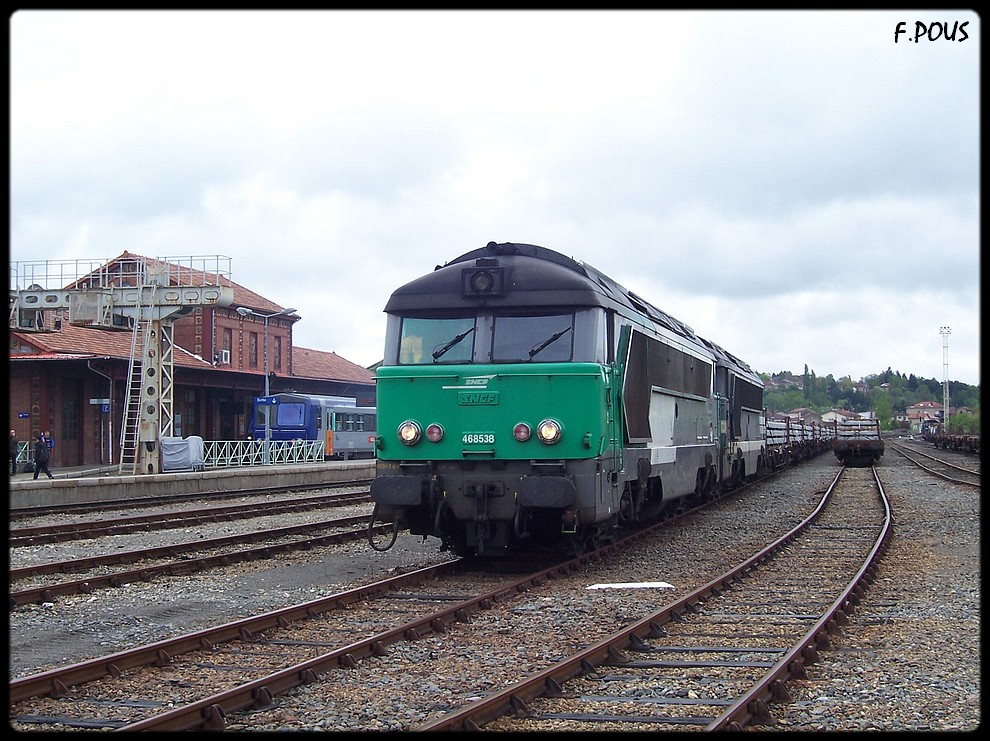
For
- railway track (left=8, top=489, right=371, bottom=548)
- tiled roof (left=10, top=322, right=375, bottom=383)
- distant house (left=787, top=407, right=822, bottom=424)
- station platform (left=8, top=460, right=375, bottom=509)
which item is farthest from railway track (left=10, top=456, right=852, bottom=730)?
distant house (left=787, top=407, right=822, bottom=424)

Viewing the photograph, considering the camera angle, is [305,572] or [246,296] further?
[246,296]

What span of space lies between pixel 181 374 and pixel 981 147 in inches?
1669

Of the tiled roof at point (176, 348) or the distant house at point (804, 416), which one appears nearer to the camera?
the tiled roof at point (176, 348)

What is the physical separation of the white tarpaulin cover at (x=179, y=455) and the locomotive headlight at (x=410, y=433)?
24406 mm

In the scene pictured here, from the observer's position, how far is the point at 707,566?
12.6 metres

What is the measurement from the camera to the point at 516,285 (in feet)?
37.4

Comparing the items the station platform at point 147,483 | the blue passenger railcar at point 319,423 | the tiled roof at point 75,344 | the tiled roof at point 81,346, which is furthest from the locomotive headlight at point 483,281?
the blue passenger railcar at point 319,423

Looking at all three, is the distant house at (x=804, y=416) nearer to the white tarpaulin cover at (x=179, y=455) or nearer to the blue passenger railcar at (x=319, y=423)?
the blue passenger railcar at (x=319, y=423)

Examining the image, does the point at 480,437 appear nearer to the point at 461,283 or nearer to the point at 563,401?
the point at 563,401

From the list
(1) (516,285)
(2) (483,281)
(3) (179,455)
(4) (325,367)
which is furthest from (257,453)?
(1) (516,285)

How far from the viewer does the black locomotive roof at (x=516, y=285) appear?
1124 centimetres

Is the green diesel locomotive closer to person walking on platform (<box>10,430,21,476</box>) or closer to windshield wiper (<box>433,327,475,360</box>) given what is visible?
windshield wiper (<box>433,327,475,360</box>)

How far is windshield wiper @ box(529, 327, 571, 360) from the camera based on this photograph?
11227mm


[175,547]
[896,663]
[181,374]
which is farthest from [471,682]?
[181,374]
